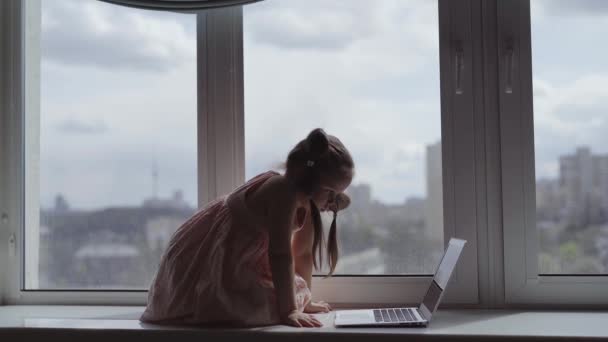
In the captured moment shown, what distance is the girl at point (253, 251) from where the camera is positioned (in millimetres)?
1351

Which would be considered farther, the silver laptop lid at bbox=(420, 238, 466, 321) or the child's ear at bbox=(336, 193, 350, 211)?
the child's ear at bbox=(336, 193, 350, 211)

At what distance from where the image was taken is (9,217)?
1.71 meters

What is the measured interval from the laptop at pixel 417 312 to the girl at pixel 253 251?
9 centimetres

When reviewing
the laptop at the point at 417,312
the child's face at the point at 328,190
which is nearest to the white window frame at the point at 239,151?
the laptop at the point at 417,312

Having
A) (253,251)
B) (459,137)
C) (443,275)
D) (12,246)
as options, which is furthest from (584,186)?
(12,246)

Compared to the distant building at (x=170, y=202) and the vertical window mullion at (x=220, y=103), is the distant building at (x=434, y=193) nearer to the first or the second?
the vertical window mullion at (x=220, y=103)

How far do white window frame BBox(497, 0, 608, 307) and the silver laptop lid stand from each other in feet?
Result: 0.57

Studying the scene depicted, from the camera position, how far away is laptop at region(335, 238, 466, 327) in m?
1.31

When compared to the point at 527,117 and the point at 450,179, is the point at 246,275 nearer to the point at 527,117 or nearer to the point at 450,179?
the point at 450,179

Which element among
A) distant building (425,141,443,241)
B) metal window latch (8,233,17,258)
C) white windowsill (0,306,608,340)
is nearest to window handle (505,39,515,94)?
distant building (425,141,443,241)

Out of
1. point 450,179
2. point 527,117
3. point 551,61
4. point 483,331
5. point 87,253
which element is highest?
point 551,61

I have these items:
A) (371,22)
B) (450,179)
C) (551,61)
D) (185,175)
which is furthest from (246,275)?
(551,61)

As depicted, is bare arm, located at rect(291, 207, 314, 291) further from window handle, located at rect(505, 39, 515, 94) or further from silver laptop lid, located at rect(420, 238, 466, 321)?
window handle, located at rect(505, 39, 515, 94)

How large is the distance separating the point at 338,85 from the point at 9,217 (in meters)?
0.87
